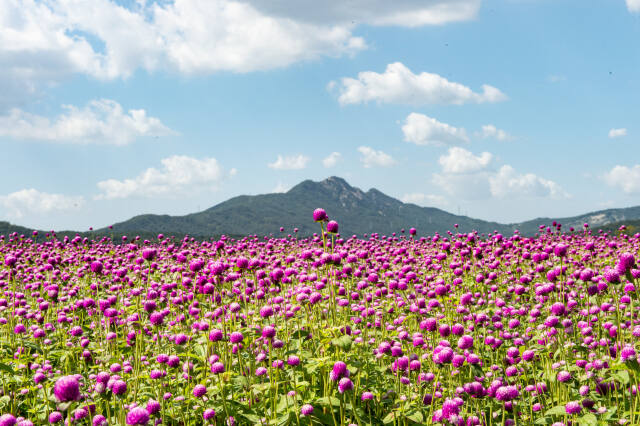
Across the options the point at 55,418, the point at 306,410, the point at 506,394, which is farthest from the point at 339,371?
the point at 55,418

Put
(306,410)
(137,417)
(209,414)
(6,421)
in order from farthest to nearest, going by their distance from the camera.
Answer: (209,414) < (306,410) < (137,417) < (6,421)

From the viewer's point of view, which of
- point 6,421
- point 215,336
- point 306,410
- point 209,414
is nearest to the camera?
point 6,421

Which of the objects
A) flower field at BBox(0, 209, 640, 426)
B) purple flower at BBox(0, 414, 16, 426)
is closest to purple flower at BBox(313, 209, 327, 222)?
flower field at BBox(0, 209, 640, 426)

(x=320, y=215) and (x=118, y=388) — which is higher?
(x=320, y=215)

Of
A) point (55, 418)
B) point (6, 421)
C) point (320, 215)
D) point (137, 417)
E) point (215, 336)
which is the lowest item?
point (55, 418)

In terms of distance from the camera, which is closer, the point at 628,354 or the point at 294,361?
the point at 628,354

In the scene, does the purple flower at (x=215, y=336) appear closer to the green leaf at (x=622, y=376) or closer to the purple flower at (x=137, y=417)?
the purple flower at (x=137, y=417)

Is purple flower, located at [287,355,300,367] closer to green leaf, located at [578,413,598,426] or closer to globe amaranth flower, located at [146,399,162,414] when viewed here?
globe amaranth flower, located at [146,399,162,414]

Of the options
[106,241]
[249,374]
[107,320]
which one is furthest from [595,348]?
[106,241]

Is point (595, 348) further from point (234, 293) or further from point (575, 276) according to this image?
point (234, 293)

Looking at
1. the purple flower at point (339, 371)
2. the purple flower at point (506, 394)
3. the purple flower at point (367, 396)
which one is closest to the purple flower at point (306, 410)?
the purple flower at point (339, 371)

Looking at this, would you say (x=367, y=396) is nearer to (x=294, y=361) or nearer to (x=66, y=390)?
(x=294, y=361)

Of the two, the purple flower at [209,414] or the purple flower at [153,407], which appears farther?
the purple flower at [153,407]

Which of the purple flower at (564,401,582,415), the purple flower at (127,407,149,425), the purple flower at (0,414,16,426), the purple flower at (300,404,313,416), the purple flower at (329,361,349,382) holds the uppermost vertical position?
the purple flower at (329,361,349,382)
